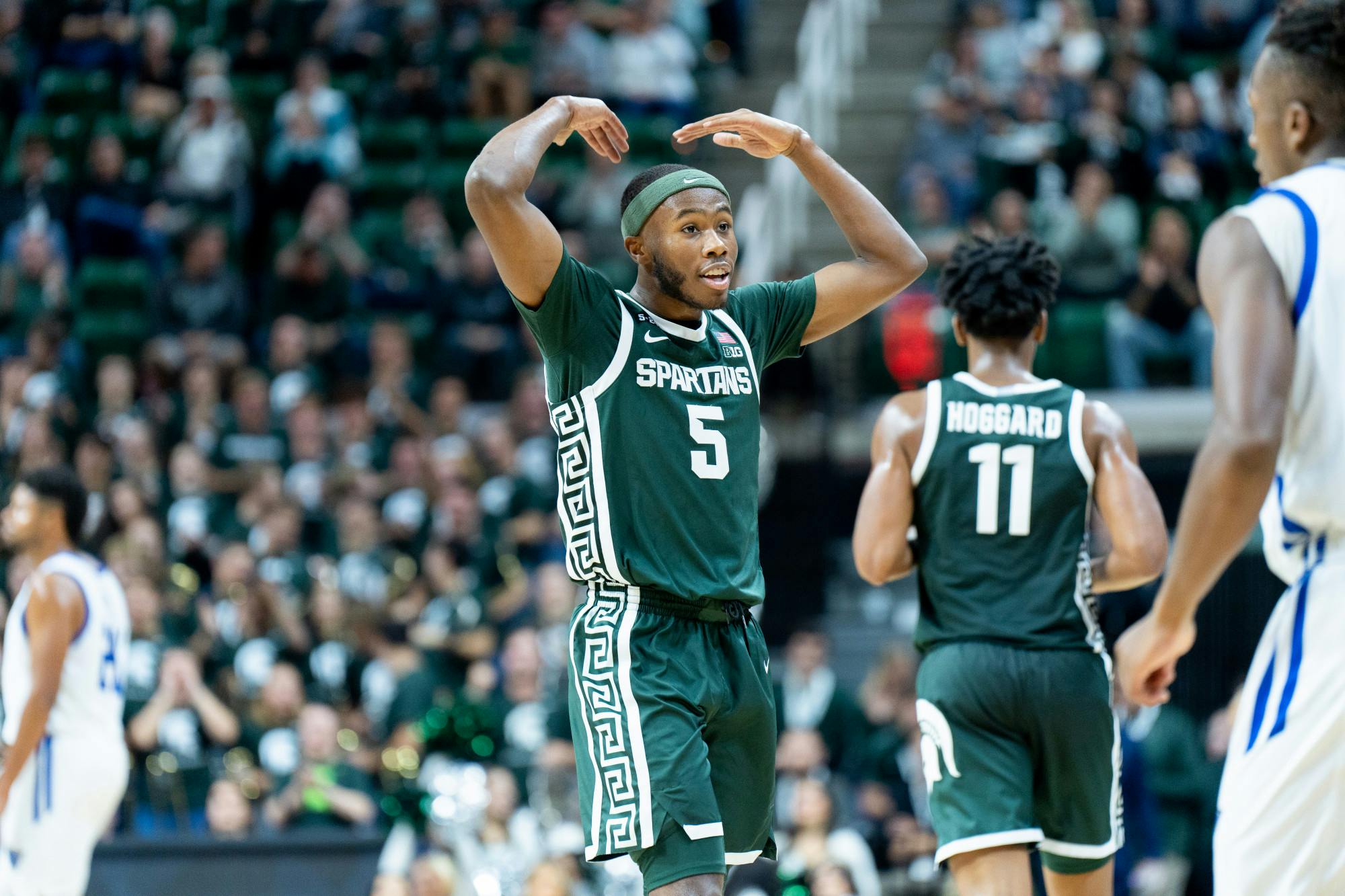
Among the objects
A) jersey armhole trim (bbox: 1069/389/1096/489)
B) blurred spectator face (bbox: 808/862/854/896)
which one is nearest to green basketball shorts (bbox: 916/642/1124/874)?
jersey armhole trim (bbox: 1069/389/1096/489)

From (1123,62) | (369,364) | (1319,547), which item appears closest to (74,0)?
(369,364)

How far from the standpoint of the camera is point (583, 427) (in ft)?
15.4

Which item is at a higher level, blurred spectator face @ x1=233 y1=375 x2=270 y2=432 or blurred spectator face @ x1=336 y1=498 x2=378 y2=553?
blurred spectator face @ x1=233 y1=375 x2=270 y2=432

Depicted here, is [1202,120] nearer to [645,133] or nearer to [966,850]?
[645,133]

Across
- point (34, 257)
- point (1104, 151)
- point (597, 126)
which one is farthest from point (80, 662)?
point (1104, 151)

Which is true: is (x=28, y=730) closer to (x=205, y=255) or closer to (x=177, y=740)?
(x=177, y=740)

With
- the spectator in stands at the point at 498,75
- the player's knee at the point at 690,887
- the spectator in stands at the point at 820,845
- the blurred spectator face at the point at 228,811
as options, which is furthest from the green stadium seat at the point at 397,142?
the player's knee at the point at 690,887

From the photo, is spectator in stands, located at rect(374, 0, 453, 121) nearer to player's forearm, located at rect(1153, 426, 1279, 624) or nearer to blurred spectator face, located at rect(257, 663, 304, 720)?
blurred spectator face, located at rect(257, 663, 304, 720)

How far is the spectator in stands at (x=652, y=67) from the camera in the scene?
15578 millimetres

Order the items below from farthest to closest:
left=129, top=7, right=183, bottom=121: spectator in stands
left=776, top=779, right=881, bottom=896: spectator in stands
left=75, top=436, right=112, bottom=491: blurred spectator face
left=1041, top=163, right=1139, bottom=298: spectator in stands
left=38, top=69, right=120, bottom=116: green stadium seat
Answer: left=38, top=69, right=120, bottom=116: green stadium seat < left=129, top=7, right=183, bottom=121: spectator in stands < left=1041, top=163, right=1139, bottom=298: spectator in stands < left=75, top=436, right=112, bottom=491: blurred spectator face < left=776, top=779, right=881, bottom=896: spectator in stands

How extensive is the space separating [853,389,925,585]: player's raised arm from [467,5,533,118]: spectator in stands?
33.5 feet

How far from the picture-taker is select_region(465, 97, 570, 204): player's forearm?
449 cm

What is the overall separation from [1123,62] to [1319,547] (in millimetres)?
11991

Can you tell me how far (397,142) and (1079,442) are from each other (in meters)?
11.0
